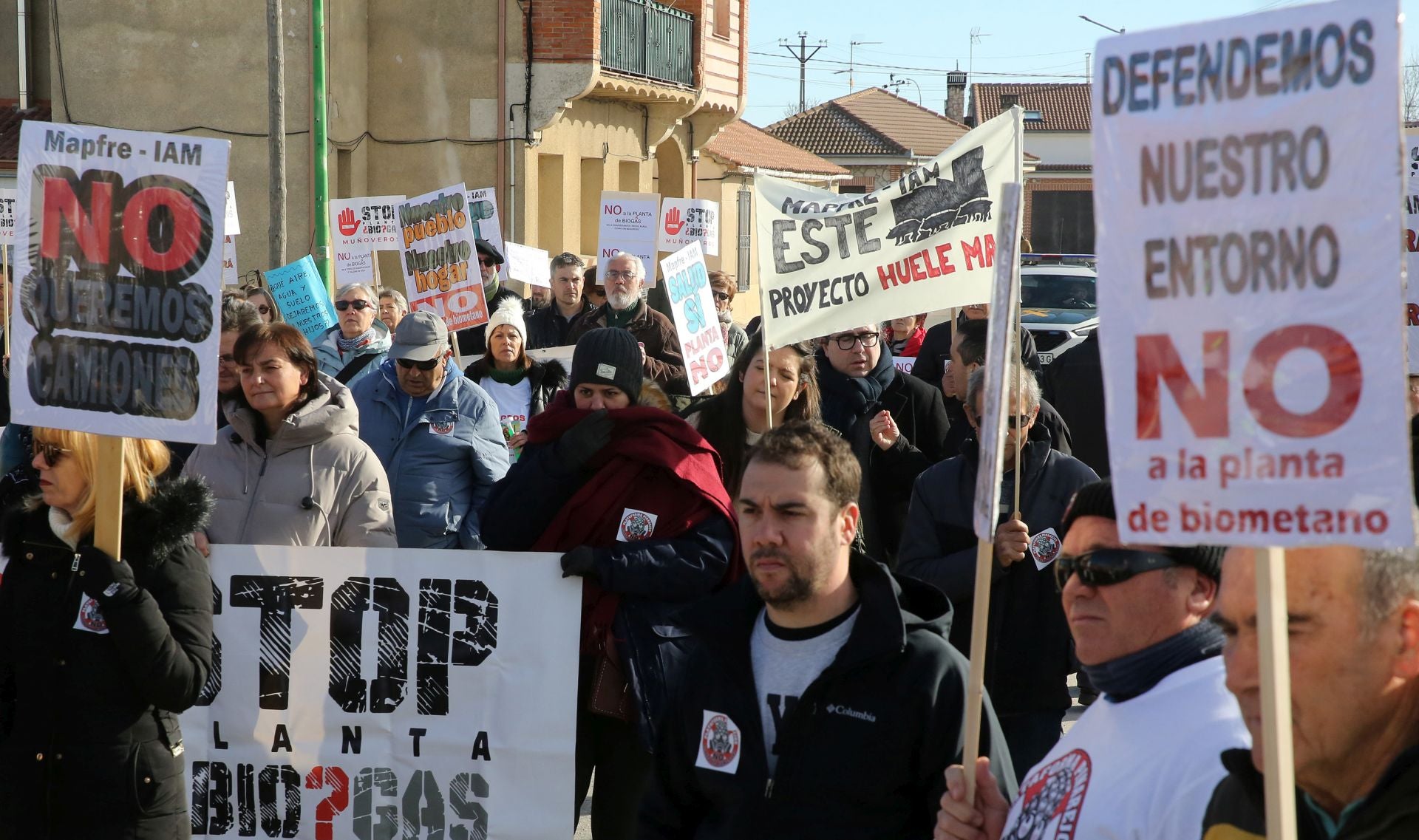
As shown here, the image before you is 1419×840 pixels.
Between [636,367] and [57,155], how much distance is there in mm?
1764

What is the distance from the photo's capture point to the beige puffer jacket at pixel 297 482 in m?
5.10

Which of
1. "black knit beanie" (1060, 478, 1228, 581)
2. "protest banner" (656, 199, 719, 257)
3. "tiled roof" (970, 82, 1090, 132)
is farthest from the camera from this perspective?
"tiled roof" (970, 82, 1090, 132)

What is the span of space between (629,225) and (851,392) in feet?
28.0

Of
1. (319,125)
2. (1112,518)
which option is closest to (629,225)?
(319,125)

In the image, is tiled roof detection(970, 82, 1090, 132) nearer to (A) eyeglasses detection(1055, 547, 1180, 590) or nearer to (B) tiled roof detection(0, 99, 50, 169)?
(B) tiled roof detection(0, 99, 50, 169)

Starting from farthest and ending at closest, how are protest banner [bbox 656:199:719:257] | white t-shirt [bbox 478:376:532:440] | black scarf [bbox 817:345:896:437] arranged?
protest banner [bbox 656:199:719:257] < white t-shirt [bbox 478:376:532:440] < black scarf [bbox 817:345:896:437]

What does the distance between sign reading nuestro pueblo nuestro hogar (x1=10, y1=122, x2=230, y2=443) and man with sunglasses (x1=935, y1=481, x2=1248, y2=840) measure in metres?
2.13

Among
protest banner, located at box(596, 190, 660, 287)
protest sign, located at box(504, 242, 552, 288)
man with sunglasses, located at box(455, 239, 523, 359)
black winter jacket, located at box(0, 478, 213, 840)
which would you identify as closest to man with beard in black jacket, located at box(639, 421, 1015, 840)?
black winter jacket, located at box(0, 478, 213, 840)

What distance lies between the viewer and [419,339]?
619 cm

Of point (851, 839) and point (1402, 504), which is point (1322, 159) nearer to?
point (1402, 504)

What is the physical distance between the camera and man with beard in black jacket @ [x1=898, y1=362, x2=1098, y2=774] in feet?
15.4

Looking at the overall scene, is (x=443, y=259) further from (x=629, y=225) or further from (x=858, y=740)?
(x=858, y=740)

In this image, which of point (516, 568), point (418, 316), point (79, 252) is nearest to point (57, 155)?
point (79, 252)

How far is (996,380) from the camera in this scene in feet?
8.20
